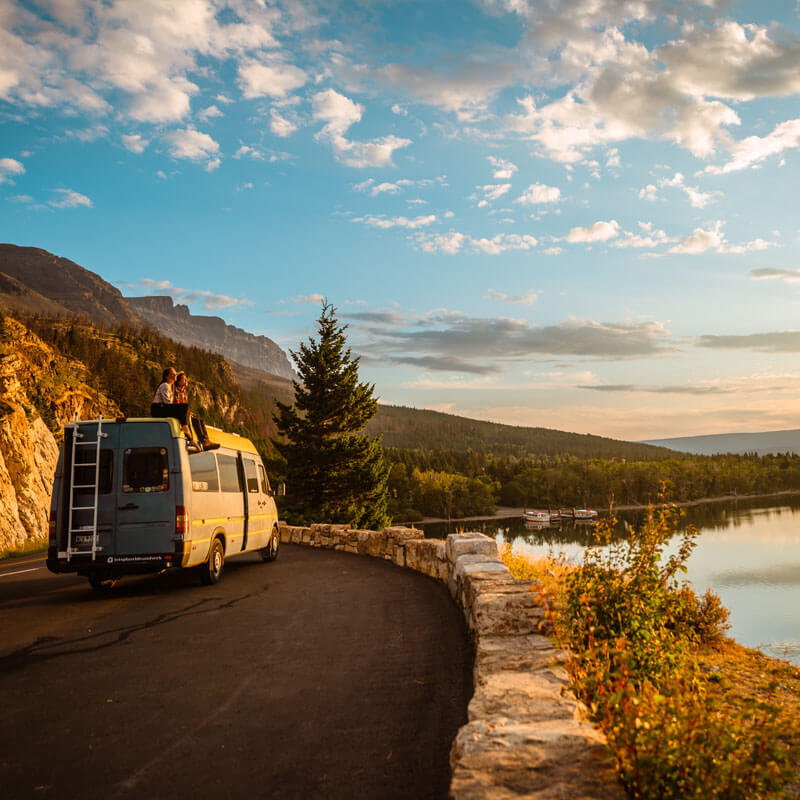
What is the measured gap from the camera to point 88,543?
36.3 ft

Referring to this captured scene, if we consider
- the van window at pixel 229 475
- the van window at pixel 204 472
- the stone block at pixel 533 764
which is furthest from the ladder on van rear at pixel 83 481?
the stone block at pixel 533 764

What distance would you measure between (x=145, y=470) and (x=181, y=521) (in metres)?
1.12

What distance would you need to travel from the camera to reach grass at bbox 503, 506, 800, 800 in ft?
10.2

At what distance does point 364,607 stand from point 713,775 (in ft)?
23.8

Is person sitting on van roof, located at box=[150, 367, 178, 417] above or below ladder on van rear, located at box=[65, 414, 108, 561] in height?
above

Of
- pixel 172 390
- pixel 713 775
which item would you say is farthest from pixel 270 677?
pixel 172 390

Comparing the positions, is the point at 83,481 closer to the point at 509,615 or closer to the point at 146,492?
the point at 146,492

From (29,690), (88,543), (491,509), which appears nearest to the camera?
(29,690)

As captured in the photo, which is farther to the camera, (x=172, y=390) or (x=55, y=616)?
(x=172, y=390)

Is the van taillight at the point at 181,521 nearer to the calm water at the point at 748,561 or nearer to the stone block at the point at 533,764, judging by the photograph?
the calm water at the point at 748,561

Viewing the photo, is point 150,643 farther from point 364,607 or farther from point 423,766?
point 423,766

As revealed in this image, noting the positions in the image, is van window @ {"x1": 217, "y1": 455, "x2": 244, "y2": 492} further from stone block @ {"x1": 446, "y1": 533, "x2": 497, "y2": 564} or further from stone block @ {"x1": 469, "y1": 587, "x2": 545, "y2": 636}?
stone block @ {"x1": 469, "y1": 587, "x2": 545, "y2": 636}

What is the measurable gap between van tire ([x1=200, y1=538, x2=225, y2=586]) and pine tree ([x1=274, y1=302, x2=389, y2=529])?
2340cm

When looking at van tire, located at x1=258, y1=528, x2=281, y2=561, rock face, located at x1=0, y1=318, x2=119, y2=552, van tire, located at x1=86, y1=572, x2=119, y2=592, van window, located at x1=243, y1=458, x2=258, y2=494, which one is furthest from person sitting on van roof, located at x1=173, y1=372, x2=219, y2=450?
rock face, located at x1=0, y1=318, x2=119, y2=552
